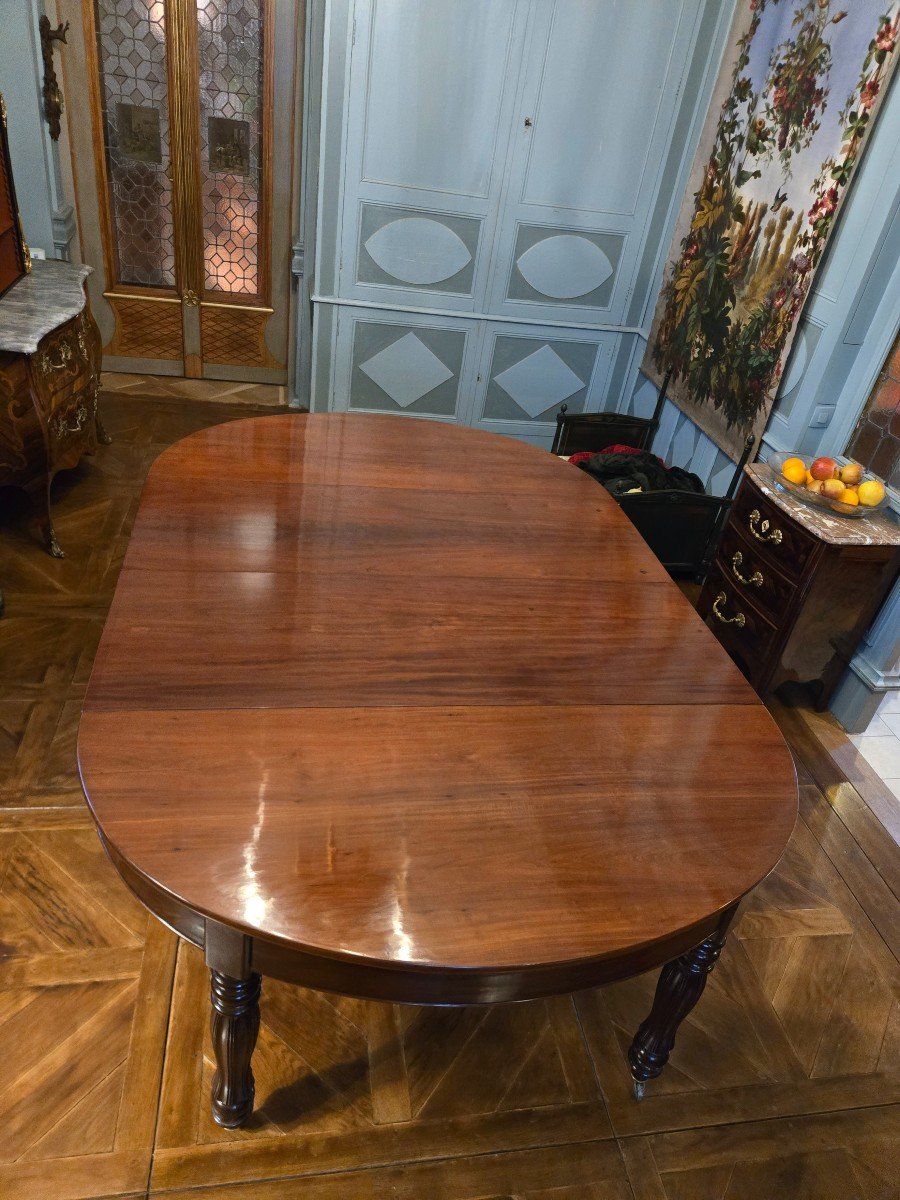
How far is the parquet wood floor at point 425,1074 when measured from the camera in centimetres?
159

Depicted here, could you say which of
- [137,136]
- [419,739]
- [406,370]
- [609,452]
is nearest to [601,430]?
[609,452]

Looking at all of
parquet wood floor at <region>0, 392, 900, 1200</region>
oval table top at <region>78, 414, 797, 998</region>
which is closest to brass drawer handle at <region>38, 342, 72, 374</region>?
oval table top at <region>78, 414, 797, 998</region>

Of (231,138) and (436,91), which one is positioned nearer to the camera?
(436,91)

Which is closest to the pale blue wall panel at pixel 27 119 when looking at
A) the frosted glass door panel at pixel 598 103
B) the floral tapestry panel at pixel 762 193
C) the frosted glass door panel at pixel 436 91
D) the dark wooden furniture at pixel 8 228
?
the dark wooden furniture at pixel 8 228

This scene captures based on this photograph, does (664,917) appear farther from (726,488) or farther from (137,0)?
(137,0)

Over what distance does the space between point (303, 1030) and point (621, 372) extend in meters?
3.92

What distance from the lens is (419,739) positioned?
137 cm

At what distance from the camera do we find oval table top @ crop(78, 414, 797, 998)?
1.11 meters

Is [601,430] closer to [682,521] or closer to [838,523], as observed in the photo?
[682,521]

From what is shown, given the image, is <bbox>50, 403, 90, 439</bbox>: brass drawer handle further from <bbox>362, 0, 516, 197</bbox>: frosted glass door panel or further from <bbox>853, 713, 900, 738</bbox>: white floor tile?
<bbox>853, 713, 900, 738</bbox>: white floor tile

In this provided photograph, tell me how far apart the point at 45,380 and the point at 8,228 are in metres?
0.78

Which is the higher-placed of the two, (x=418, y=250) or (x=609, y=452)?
(x=418, y=250)

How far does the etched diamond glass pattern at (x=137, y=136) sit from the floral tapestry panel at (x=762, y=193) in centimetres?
283

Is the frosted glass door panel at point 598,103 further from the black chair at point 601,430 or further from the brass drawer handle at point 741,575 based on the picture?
the brass drawer handle at point 741,575
